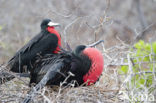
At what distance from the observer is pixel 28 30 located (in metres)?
9.24

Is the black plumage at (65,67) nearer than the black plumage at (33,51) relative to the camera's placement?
Yes

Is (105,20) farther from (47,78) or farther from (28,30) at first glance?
(28,30)

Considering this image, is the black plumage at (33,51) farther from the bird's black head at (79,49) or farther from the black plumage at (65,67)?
the bird's black head at (79,49)

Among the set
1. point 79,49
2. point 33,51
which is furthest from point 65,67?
point 33,51

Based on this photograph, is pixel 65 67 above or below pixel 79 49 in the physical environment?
below

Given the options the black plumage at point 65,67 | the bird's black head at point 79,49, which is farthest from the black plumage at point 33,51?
the bird's black head at point 79,49

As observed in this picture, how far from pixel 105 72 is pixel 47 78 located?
2.93 ft

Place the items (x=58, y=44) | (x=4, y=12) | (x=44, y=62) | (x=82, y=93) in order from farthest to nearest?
(x=4, y=12)
(x=58, y=44)
(x=44, y=62)
(x=82, y=93)

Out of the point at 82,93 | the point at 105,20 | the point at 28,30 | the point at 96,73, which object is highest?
the point at 28,30

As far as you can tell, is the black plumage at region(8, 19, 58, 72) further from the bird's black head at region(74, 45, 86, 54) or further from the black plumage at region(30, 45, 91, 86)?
the bird's black head at region(74, 45, 86, 54)

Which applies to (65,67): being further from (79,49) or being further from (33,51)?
(33,51)

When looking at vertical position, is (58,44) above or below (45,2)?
below

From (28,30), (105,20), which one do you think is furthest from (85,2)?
(105,20)

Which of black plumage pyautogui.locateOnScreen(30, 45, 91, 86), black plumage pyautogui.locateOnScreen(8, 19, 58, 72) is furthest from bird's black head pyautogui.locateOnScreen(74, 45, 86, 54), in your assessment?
black plumage pyautogui.locateOnScreen(8, 19, 58, 72)
